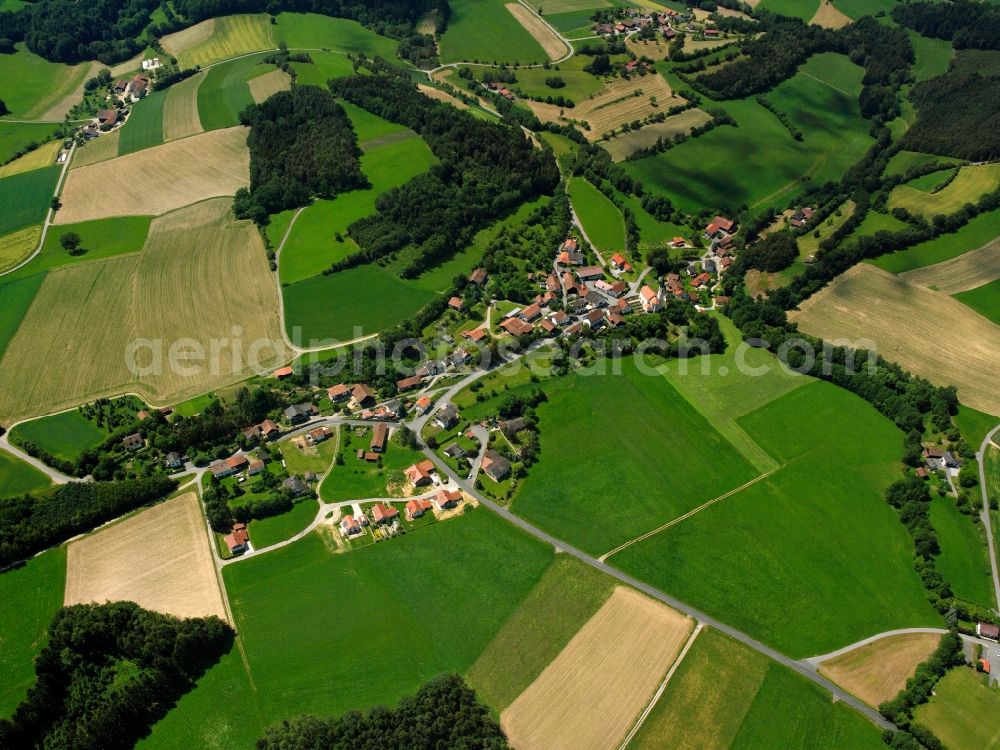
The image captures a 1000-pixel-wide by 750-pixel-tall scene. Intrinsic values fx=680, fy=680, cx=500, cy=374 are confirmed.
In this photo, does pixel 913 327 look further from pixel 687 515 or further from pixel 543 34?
pixel 543 34

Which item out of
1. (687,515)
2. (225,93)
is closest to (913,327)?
(687,515)

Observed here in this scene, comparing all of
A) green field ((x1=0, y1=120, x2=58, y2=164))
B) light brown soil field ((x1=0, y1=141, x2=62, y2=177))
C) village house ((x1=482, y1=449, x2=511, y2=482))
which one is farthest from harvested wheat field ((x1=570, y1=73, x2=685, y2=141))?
green field ((x1=0, y1=120, x2=58, y2=164))

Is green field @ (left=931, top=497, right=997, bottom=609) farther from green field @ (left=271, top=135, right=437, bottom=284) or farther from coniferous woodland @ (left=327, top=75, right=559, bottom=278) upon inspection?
green field @ (left=271, top=135, right=437, bottom=284)

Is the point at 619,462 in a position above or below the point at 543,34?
below

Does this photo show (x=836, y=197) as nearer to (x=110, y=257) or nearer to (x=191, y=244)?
(x=191, y=244)

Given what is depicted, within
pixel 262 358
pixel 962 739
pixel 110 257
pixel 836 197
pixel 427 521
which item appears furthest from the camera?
pixel 836 197

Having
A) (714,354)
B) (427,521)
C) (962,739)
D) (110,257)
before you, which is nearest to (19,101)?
(110,257)

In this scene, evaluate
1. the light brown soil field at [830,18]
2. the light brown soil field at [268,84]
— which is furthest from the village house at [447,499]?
the light brown soil field at [830,18]

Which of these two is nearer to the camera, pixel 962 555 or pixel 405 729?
pixel 405 729
